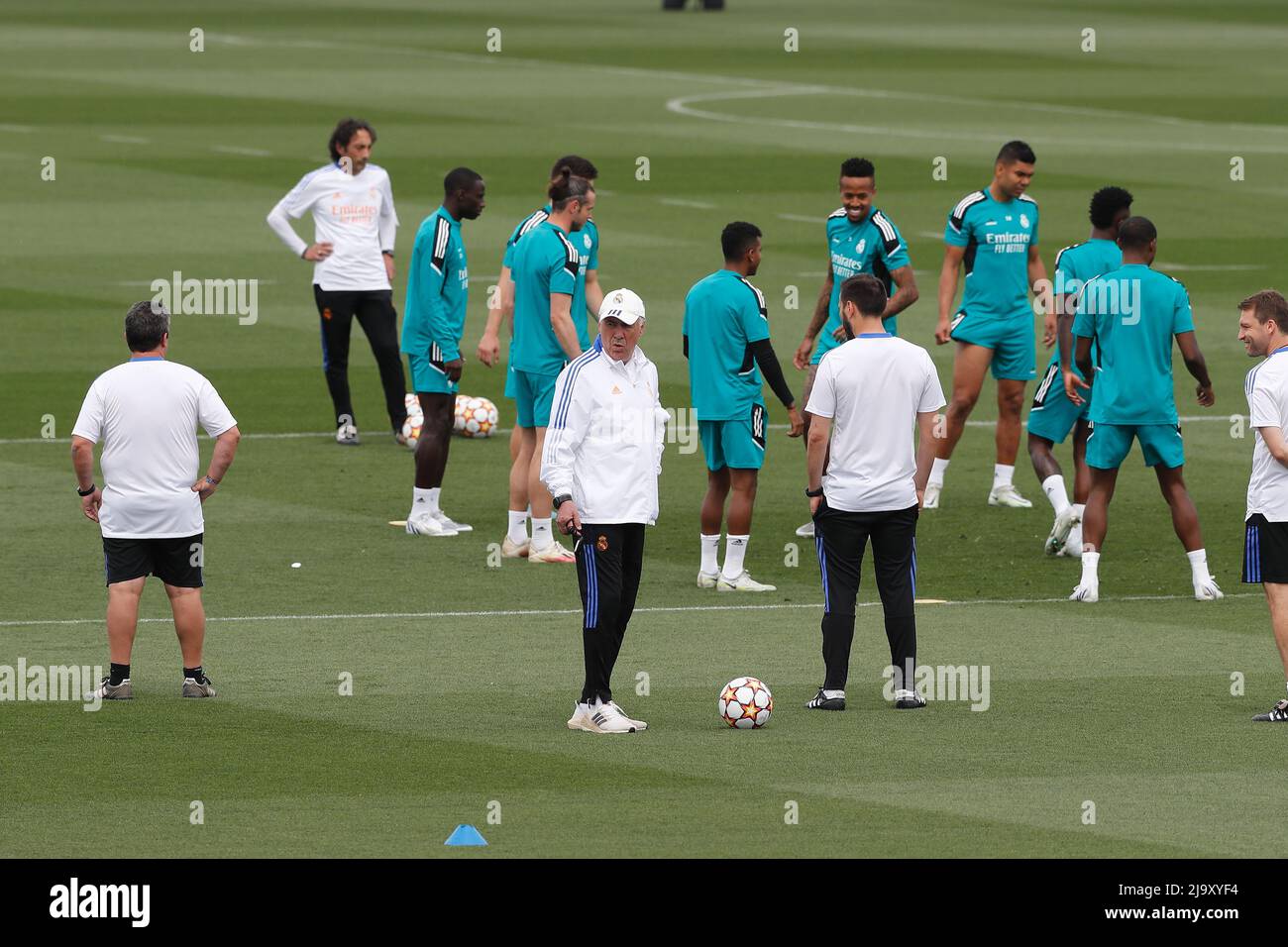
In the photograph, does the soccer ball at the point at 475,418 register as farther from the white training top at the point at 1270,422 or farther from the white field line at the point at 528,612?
the white training top at the point at 1270,422

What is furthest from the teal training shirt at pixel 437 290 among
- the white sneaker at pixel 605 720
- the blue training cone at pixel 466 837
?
the blue training cone at pixel 466 837

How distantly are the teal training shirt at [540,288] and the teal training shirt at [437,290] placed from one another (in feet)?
3.18

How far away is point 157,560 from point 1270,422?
220 inches

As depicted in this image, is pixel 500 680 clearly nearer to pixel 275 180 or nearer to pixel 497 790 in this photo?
pixel 497 790

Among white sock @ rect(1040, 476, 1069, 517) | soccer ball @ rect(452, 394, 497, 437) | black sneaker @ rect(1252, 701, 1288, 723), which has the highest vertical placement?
soccer ball @ rect(452, 394, 497, 437)

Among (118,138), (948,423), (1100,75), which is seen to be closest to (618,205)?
(118,138)

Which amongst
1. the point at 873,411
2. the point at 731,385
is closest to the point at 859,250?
the point at 731,385

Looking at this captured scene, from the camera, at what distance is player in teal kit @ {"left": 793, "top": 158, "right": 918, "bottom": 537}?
17125 mm

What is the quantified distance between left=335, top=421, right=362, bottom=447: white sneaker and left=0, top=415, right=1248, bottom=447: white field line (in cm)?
45

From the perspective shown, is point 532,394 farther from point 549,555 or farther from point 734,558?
point 734,558

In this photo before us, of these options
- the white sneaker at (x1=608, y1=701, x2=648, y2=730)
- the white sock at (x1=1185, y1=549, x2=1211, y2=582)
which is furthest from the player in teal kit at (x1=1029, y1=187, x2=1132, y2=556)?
the white sneaker at (x1=608, y1=701, x2=648, y2=730)

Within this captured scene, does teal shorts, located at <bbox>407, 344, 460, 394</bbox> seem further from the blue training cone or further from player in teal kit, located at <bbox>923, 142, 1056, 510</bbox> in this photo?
the blue training cone

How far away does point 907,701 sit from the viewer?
12.6m

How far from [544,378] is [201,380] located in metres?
4.36
